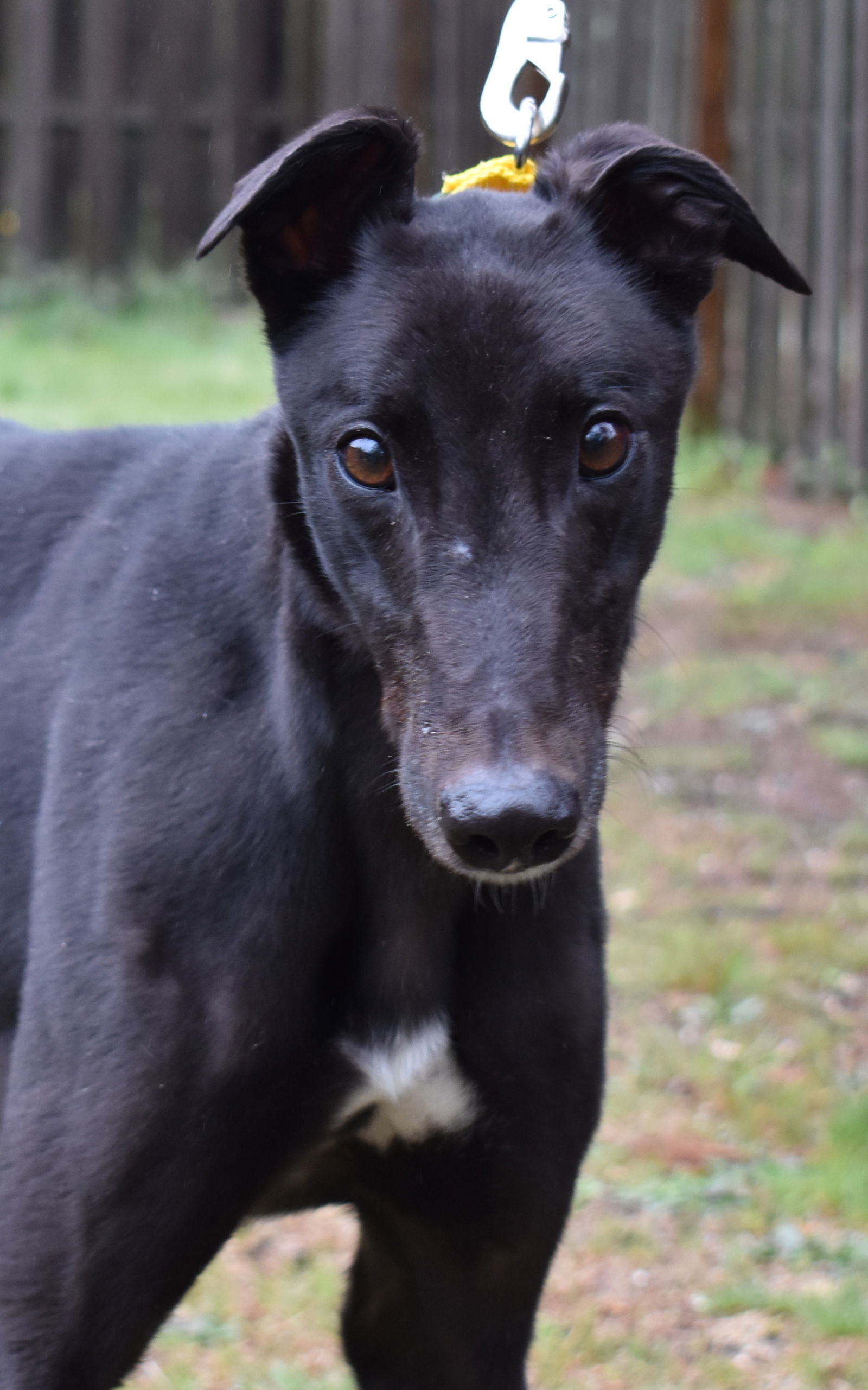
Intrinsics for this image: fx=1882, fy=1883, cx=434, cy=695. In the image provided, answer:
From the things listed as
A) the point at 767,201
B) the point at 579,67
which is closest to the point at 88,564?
the point at 767,201

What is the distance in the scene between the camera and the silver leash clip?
2566 millimetres

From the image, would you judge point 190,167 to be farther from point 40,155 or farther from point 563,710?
point 563,710

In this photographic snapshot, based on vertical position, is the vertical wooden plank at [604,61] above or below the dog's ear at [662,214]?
below

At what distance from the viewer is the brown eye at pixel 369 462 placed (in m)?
2.07

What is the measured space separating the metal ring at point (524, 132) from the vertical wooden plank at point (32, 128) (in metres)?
8.86

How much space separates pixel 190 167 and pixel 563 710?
9.71 m

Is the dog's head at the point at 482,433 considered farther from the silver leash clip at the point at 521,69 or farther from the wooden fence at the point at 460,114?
the wooden fence at the point at 460,114

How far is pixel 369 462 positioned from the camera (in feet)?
6.82

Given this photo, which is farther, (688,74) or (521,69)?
(688,74)

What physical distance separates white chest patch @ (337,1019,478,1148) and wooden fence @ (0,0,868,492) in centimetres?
388

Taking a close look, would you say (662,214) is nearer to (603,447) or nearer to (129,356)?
(603,447)

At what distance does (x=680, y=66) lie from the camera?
8344 mm

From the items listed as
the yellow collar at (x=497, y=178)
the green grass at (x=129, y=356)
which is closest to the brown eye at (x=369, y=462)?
the yellow collar at (x=497, y=178)

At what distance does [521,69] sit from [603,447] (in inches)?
32.1
